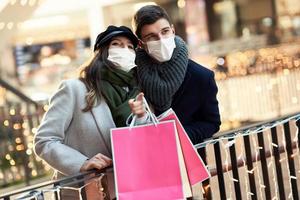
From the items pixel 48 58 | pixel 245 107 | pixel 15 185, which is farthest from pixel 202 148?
pixel 48 58

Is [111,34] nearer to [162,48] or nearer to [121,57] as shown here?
[121,57]

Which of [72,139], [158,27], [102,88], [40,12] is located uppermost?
[40,12]

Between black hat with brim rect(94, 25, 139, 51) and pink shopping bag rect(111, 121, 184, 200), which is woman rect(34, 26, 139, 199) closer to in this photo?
black hat with brim rect(94, 25, 139, 51)

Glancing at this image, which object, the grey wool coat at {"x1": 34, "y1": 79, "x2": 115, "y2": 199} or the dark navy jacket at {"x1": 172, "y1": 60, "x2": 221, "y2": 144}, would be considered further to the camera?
the dark navy jacket at {"x1": 172, "y1": 60, "x2": 221, "y2": 144}

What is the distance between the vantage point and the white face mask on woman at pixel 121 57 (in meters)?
2.84

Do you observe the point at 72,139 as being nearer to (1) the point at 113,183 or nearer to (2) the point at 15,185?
(1) the point at 113,183

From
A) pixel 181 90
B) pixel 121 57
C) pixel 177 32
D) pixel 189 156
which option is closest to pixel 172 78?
pixel 181 90

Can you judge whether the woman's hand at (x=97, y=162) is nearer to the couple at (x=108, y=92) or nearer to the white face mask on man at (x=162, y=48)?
the couple at (x=108, y=92)

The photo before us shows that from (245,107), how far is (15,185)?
16.3 ft

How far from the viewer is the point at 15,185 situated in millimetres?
7559

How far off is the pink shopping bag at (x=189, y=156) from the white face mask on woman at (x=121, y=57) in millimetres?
313

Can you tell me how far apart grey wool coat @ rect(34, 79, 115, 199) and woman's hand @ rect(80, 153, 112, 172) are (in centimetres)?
2

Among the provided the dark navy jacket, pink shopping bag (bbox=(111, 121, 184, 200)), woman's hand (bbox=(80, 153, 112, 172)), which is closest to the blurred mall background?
the dark navy jacket

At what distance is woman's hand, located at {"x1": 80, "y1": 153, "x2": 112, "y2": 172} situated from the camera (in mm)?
2771
